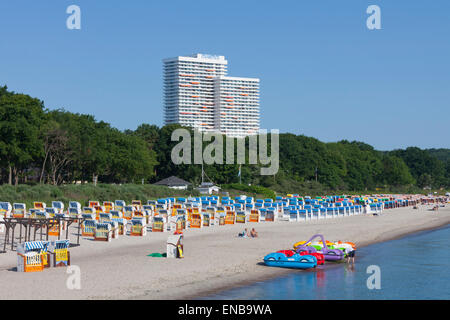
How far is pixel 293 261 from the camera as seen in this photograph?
78.9 feet

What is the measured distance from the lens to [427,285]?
22344 mm

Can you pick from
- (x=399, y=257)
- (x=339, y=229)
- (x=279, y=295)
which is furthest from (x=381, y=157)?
(x=279, y=295)

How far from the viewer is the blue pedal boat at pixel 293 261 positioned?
78.7 feet

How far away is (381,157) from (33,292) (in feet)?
460

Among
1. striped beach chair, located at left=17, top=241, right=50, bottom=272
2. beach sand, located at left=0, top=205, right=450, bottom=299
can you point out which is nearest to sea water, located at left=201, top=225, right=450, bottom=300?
beach sand, located at left=0, top=205, right=450, bottom=299

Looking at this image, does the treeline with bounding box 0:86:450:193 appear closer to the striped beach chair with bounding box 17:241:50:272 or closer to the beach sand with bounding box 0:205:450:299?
the beach sand with bounding box 0:205:450:299

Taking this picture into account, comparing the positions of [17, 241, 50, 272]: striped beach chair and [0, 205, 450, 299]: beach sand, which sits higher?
[17, 241, 50, 272]: striped beach chair

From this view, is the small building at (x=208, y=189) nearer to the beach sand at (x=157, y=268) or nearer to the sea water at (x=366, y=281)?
the beach sand at (x=157, y=268)

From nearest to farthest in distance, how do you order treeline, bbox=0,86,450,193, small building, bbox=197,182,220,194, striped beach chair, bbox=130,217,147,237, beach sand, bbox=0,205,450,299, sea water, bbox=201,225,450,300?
beach sand, bbox=0,205,450,299
sea water, bbox=201,225,450,300
striped beach chair, bbox=130,217,147,237
treeline, bbox=0,86,450,193
small building, bbox=197,182,220,194

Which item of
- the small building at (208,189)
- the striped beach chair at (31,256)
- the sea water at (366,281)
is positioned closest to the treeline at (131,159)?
the small building at (208,189)

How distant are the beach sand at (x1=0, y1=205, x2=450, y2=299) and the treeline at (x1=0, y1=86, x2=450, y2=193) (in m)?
29.4

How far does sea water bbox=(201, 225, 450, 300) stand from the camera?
19.7 meters

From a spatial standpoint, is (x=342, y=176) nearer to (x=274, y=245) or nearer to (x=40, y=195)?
(x=40, y=195)
